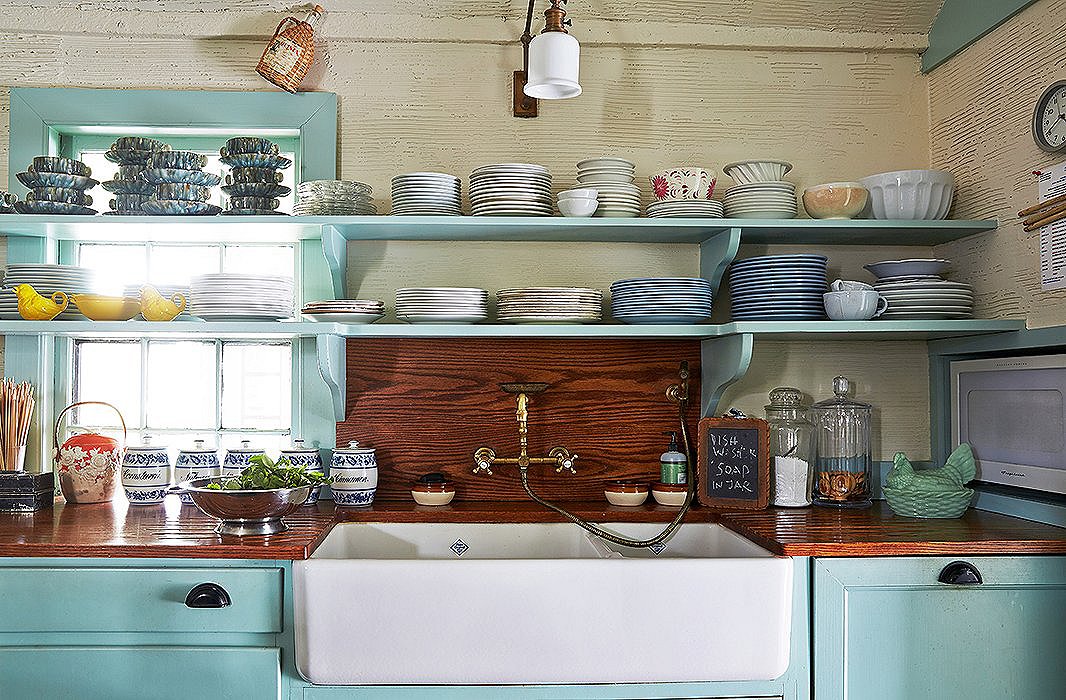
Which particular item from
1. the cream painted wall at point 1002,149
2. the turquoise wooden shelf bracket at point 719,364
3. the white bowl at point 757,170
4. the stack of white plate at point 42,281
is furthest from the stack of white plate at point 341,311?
the cream painted wall at point 1002,149

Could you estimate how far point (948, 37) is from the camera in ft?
8.59

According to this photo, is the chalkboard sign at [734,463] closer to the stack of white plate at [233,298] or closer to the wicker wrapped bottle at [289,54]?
the stack of white plate at [233,298]

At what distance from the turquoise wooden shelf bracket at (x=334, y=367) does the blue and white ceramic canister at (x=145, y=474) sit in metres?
0.48

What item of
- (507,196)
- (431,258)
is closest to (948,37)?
(507,196)

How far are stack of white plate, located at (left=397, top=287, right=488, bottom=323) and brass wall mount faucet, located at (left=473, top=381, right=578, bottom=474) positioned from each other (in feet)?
0.94

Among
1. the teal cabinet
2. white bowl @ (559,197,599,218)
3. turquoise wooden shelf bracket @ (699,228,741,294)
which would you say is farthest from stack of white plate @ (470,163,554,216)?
the teal cabinet

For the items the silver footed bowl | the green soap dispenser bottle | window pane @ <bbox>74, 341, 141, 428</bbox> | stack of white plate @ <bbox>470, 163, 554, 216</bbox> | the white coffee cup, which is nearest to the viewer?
the silver footed bowl

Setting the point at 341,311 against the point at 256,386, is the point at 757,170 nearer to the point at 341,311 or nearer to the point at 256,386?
the point at 341,311

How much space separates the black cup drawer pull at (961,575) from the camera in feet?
6.42

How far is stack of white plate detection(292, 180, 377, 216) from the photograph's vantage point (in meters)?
2.46

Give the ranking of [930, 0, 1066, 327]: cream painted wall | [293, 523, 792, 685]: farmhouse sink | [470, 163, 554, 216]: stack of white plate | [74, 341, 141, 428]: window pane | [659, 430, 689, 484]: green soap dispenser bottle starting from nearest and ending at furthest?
[293, 523, 792, 685]: farmhouse sink → [930, 0, 1066, 327]: cream painted wall → [470, 163, 554, 216]: stack of white plate → [659, 430, 689, 484]: green soap dispenser bottle → [74, 341, 141, 428]: window pane

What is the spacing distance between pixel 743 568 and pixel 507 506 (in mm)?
855

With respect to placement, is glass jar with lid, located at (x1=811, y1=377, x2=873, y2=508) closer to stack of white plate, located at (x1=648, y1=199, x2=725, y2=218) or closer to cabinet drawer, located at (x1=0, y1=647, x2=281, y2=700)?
stack of white plate, located at (x1=648, y1=199, x2=725, y2=218)

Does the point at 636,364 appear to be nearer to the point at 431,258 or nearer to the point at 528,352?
the point at 528,352
